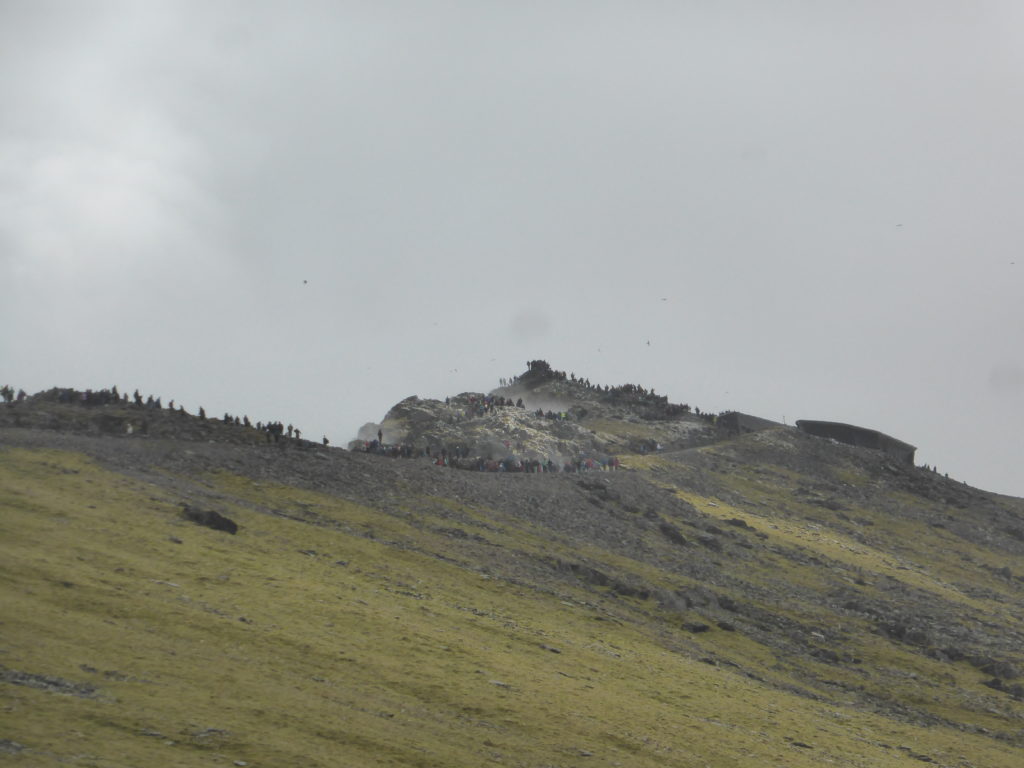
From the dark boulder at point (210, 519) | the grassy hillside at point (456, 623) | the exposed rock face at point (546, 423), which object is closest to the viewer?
the grassy hillside at point (456, 623)

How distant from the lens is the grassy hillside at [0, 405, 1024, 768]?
36906 mm

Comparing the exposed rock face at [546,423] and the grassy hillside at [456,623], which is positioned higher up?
the exposed rock face at [546,423]

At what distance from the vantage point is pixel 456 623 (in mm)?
55969

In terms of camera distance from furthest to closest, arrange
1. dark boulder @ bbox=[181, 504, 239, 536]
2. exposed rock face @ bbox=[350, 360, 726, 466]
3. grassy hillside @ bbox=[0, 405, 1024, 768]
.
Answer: exposed rock face @ bbox=[350, 360, 726, 466] < dark boulder @ bbox=[181, 504, 239, 536] < grassy hillside @ bbox=[0, 405, 1024, 768]

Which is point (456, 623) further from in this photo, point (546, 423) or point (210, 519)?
point (546, 423)

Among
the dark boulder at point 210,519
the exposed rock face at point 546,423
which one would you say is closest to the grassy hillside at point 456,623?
the dark boulder at point 210,519

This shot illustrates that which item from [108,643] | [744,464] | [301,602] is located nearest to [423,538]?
[301,602]

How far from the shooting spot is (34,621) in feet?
129

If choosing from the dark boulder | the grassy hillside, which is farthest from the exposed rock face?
the dark boulder

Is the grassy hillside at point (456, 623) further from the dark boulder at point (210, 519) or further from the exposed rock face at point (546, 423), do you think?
the exposed rock face at point (546, 423)

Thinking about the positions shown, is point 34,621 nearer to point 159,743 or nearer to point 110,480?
point 159,743

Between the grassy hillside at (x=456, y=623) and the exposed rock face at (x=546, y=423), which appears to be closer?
the grassy hillside at (x=456, y=623)

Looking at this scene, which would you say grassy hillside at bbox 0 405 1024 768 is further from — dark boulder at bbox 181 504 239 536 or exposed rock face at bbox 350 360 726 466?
exposed rock face at bbox 350 360 726 466

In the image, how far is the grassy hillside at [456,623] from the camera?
3691cm
